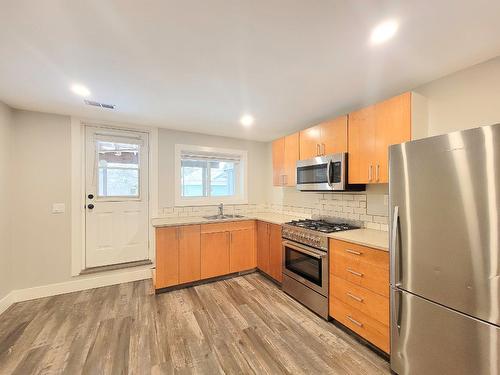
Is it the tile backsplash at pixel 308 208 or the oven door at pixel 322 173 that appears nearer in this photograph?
the oven door at pixel 322 173

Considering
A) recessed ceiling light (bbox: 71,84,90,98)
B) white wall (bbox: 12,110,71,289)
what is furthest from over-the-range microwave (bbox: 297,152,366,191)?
white wall (bbox: 12,110,71,289)

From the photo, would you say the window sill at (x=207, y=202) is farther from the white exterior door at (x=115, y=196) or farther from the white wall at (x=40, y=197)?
the white wall at (x=40, y=197)

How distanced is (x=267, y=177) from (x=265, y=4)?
3404mm

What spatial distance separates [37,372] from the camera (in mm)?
1657

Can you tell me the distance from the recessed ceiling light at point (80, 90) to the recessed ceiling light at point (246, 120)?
66.4 inches

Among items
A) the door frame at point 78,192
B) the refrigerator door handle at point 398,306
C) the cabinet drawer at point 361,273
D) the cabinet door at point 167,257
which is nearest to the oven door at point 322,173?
the cabinet drawer at point 361,273

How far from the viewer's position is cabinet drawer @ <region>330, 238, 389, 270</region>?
1773 mm

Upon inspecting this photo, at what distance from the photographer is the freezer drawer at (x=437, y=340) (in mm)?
1207

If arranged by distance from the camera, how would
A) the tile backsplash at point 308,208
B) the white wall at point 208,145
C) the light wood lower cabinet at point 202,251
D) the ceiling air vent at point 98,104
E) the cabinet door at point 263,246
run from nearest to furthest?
the ceiling air vent at point 98,104
the tile backsplash at point 308,208
the light wood lower cabinet at point 202,251
the cabinet door at point 263,246
the white wall at point 208,145

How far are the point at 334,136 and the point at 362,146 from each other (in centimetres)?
40

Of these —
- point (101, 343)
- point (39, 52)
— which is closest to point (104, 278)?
point (101, 343)

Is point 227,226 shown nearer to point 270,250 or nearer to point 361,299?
point 270,250

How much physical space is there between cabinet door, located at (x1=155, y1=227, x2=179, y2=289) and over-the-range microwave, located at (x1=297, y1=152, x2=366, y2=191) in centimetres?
185

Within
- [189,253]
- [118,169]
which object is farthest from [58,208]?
[189,253]
